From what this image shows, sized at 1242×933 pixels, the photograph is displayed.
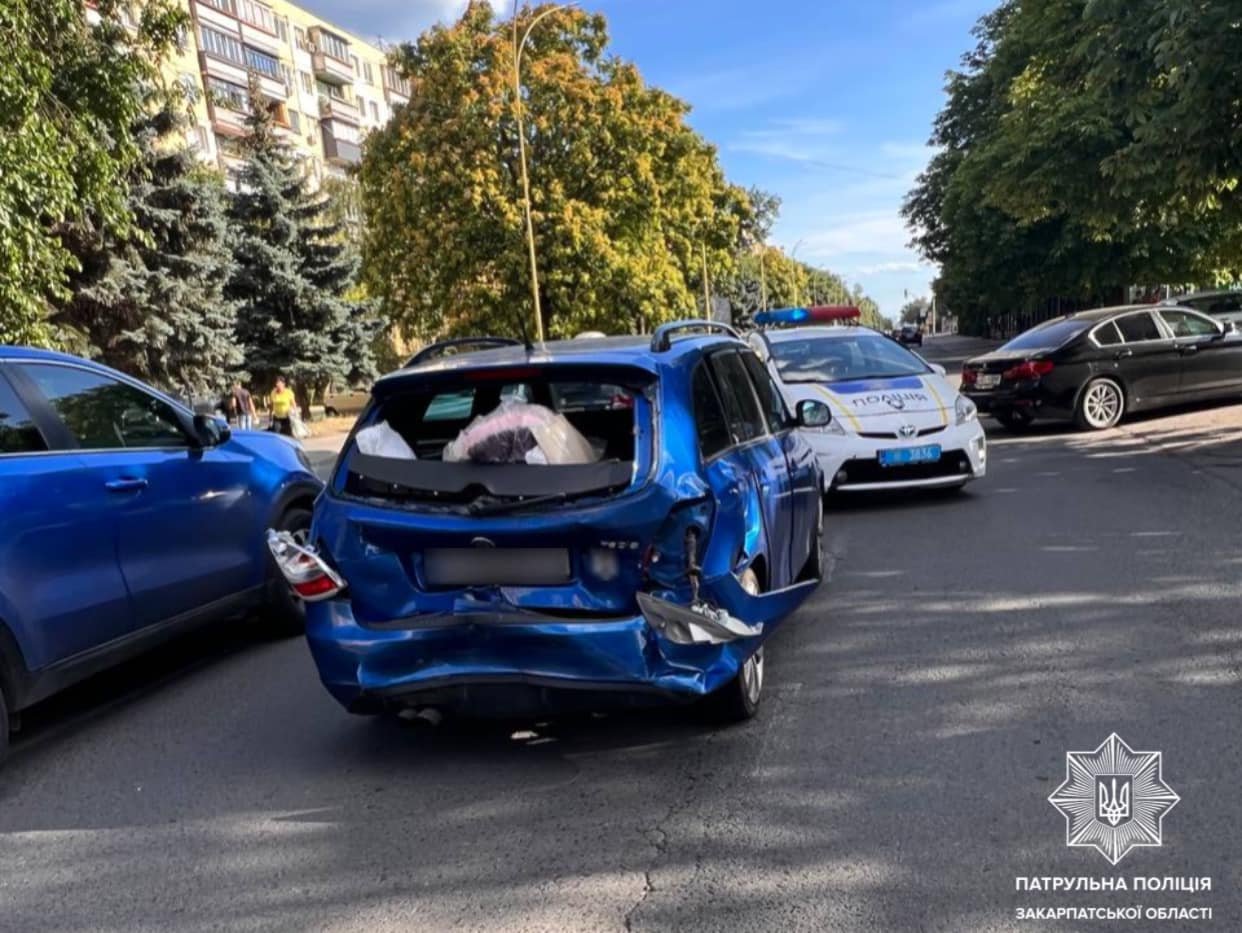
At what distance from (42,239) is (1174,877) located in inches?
411

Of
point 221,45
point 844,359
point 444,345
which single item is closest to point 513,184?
point 844,359

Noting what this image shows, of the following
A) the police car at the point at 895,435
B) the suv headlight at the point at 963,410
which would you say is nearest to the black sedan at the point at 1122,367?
the police car at the point at 895,435

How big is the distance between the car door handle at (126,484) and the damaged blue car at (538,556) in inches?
51.5

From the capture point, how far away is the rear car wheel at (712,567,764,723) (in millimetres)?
4145

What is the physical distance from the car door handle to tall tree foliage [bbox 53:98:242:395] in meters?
22.0

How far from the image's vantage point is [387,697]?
3.88m

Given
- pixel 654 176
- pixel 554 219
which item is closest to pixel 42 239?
pixel 554 219

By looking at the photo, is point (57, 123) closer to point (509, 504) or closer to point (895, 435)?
point (895, 435)

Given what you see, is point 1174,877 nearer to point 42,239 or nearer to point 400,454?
point 400,454

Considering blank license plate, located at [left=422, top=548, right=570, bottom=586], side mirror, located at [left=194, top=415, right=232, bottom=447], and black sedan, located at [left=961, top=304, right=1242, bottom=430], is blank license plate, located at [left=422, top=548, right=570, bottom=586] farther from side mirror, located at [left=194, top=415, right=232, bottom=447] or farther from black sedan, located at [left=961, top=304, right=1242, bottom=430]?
black sedan, located at [left=961, top=304, right=1242, bottom=430]

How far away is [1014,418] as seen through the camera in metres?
13.9

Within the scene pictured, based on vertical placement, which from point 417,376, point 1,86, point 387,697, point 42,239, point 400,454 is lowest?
point 387,697

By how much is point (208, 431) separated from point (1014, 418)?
1123cm

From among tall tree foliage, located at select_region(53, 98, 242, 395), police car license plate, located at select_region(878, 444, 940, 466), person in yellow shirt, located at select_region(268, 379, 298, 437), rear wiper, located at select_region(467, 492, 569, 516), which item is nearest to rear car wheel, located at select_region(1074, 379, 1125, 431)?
police car license plate, located at select_region(878, 444, 940, 466)
